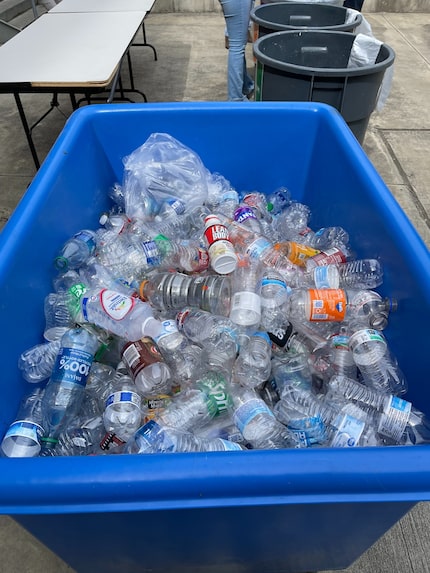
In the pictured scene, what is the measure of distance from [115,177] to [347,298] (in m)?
1.34

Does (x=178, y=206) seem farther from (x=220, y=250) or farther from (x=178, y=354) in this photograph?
(x=178, y=354)

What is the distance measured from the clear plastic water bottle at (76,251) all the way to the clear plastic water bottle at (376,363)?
43.5 inches

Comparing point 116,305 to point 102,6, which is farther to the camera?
point 102,6

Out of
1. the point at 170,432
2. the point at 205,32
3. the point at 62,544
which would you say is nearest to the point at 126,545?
the point at 62,544

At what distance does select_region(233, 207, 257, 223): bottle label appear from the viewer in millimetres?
1976

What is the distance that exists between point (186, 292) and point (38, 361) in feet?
1.93

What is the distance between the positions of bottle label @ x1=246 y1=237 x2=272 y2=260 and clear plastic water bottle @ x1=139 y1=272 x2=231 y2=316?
167 mm

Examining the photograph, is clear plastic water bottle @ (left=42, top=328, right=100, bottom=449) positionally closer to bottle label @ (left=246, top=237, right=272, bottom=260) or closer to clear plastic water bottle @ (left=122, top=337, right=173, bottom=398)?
clear plastic water bottle @ (left=122, top=337, right=173, bottom=398)

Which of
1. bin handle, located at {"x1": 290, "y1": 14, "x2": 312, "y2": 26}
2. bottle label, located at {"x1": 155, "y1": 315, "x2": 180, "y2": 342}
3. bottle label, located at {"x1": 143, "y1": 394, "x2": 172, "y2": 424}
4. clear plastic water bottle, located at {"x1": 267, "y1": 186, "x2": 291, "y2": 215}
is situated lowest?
clear plastic water bottle, located at {"x1": 267, "y1": 186, "x2": 291, "y2": 215}

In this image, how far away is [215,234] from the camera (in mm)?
1740

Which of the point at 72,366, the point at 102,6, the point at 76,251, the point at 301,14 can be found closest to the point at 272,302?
the point at 72,366

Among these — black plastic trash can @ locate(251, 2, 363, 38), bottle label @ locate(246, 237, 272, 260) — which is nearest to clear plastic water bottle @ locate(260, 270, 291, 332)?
bottle label @ locate(246, 237, 272, 260)

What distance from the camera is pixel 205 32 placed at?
675 cm

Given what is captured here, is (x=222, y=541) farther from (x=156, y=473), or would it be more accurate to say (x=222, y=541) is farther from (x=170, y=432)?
(x=156, y=473)
